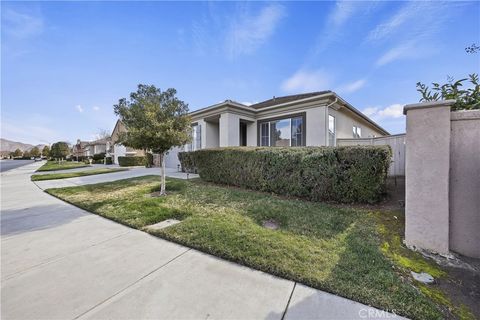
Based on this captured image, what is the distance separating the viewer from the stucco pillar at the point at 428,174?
2748 millimetres

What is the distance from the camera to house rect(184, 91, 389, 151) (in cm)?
930

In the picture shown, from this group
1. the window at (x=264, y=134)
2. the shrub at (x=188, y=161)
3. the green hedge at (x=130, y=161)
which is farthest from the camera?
the green hedge at (x=130, y=161)

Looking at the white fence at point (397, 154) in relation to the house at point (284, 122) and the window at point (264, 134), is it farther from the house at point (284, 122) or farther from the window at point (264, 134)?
the window at point (264, 134)

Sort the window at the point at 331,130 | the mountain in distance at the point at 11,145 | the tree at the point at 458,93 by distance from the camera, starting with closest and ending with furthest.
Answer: the tree at the point at 458,93 → the window at the point at 331,130 → the mountain in distance at the point at 11,145

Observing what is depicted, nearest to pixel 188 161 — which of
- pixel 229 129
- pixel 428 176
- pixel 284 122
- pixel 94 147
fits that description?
pixel 229 129

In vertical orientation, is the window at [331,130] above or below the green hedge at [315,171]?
above

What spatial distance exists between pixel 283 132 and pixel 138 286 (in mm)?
9834

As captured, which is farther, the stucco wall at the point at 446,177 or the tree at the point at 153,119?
the tree at the point at 153,119

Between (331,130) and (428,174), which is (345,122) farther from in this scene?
(428,174)

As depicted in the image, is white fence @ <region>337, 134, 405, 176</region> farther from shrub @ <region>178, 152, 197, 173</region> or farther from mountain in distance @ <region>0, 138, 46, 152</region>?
mountain in distance @ <region>0, 138, 46, 152</region>

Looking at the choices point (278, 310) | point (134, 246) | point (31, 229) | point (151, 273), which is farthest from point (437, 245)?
point (31, 229)

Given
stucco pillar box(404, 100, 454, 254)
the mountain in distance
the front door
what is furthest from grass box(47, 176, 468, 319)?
the mountain in distance

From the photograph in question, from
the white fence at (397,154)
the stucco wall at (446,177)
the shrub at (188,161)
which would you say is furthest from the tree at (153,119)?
the white fence at (397,154)

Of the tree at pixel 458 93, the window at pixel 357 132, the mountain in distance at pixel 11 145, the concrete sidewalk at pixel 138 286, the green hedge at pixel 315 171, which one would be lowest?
the concrete sidewalk at pixel 138 286
